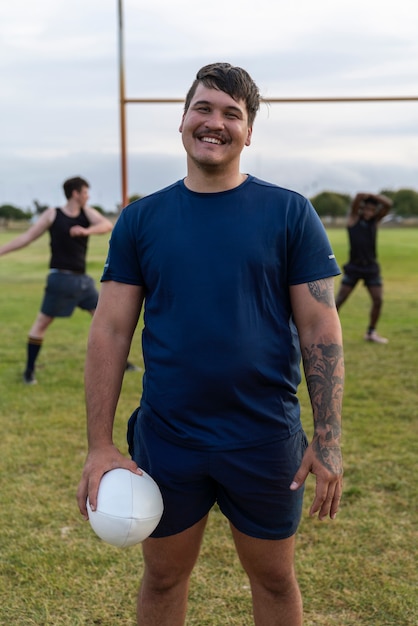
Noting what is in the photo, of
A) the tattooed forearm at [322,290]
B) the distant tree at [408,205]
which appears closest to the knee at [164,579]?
the tattooed forearm at [322,290]

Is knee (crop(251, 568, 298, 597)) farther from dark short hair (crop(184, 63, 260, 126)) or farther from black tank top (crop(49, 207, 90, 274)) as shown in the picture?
black tank top (crop(49, 207, 90, 274))

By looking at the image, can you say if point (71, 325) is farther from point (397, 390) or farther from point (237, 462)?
point (237, 462)

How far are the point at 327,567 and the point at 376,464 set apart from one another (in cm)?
153

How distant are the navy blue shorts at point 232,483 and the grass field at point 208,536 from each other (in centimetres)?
101

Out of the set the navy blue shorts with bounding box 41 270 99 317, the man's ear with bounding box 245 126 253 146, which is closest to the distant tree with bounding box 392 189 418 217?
the navy blue shorts with bounding box 41 270 99 317

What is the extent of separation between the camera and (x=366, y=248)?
9391 millimetres

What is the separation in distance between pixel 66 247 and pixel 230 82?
515 cm

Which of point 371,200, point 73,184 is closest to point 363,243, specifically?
point 371,200

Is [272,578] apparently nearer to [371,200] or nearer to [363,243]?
[363,243]

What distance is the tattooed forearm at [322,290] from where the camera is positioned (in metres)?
2.14

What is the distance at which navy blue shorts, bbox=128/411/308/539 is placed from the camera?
2164 millimetres

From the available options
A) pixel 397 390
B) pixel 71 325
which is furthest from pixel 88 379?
pixel 71 325

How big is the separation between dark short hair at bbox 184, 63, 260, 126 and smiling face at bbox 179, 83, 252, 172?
18 mm

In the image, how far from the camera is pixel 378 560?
350cm
